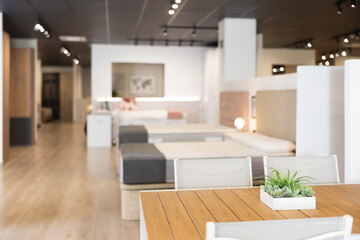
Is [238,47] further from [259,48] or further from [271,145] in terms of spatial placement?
[271,145]

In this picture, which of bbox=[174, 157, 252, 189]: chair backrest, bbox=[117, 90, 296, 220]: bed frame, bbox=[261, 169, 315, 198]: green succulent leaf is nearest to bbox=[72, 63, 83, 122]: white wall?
bbox=[117, 90, 296, 220]: bed frame

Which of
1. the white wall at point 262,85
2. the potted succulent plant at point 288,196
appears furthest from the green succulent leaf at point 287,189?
the white wall at point 262,85

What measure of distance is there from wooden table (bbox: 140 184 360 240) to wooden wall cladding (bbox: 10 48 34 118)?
7302 mm

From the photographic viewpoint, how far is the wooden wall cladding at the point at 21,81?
8695mm

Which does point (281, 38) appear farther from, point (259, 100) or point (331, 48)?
point (259, 100)

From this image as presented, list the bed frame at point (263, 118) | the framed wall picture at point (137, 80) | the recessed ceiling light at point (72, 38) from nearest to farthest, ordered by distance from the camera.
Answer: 1. the bed frame at point (263, 118)
2. the recessed ceiling light at point (72, 38)
3. the framed wall picture at point (137, 80)

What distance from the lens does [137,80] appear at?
439 inches

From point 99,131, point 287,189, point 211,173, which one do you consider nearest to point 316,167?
point 211,173

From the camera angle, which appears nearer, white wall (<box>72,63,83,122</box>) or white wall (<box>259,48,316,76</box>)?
white wall (<box>259,48,316,76</box>)

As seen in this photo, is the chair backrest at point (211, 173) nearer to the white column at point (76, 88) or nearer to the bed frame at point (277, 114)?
the bed frame at point (277, 114)

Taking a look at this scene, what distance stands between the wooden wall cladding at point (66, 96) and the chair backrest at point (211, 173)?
16143 millimetres

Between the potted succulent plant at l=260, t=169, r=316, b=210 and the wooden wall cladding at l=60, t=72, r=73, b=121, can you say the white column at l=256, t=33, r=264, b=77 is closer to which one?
the potted succulent plant at l=260, t=169, r=316, b=210

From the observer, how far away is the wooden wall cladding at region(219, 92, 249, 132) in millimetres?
6207

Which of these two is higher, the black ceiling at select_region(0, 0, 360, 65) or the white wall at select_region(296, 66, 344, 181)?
the black ceiling at select_region(0, 0, 360, 65)
